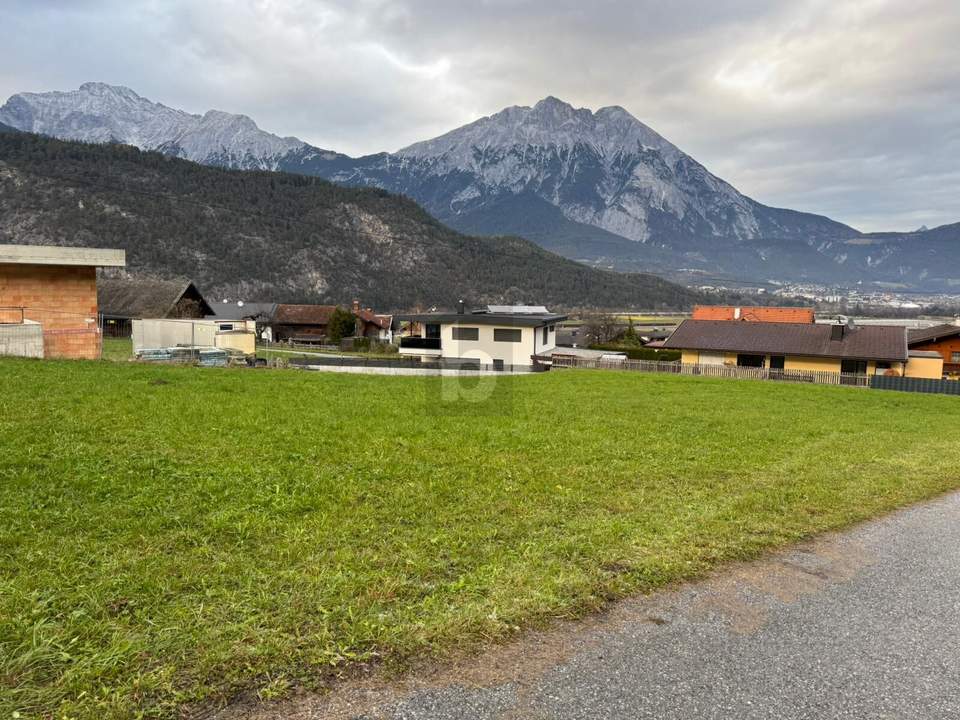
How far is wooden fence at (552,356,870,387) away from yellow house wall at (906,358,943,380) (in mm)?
8393

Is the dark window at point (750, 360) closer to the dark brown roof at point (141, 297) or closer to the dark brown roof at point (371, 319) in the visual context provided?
the dark brown roof at point (141, 297)

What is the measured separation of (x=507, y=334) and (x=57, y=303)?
33.5 metres

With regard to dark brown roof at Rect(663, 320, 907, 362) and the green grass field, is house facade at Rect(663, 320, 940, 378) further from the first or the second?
the green grass field

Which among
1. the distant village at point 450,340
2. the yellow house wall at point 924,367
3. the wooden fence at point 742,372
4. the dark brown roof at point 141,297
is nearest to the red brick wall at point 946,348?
the distant village at point 450,340

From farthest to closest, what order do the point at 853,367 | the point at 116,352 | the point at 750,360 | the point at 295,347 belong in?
the point at 295,347 → the point at 750,360 → the point at 853,367 → the point at 116,352

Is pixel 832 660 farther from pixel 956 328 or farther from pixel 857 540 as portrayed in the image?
pixel 956 328

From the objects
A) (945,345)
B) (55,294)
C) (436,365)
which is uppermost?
(55,294)

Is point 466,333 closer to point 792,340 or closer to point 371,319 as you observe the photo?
point 792,340

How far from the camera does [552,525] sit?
7.71 m

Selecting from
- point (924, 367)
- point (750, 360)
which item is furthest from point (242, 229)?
point (924, 367)

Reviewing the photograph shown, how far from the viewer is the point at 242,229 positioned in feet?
514

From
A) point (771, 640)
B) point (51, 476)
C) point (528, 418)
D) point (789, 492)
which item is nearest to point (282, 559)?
point (51, 476)

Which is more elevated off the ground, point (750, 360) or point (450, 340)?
point (450, 340)

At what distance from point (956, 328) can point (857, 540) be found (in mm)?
60669
